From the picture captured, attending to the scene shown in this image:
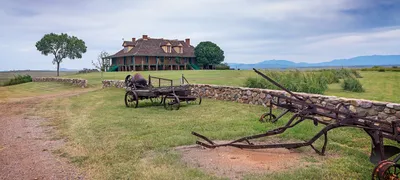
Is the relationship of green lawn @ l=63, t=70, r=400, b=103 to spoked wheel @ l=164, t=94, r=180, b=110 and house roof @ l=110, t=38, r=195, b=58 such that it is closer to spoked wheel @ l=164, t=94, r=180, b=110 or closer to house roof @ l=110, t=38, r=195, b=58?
spoked wheel @ l=164, t=94, r=180, b=110

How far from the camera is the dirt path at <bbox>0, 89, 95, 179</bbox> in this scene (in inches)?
210

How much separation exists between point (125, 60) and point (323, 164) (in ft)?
164

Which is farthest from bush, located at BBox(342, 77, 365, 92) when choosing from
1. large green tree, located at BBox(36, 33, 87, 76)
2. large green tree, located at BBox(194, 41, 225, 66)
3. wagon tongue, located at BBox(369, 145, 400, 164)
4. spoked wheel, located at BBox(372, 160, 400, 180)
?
large green tree, located at BBox(36, 33, 87, 76)

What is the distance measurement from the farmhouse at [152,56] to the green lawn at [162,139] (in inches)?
1553

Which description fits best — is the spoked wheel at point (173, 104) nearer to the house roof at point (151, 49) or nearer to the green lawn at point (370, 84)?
the green lawn at point (370, 84)

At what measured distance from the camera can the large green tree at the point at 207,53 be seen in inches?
2223

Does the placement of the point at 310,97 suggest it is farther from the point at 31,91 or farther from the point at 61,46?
the point at 61,46

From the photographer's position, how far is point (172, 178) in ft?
16.2

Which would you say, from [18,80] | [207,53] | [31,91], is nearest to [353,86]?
[31,91]

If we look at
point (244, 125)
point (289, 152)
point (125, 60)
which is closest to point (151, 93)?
point (244, 125)

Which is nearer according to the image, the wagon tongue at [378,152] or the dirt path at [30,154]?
the wagon tongue at [378,152]

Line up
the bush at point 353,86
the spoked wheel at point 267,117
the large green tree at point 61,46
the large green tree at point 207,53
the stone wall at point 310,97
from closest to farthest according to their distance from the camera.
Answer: the stone wall at point 310,97, the spoked wheel at point 267,117, the bush at point 353,86, the large green tree at point 207,53, the large green tree at point 61,46

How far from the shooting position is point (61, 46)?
69.8m

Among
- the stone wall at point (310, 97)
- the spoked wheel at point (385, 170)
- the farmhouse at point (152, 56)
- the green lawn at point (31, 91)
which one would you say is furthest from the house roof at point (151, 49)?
the spoked wheel at point (385, 170)
